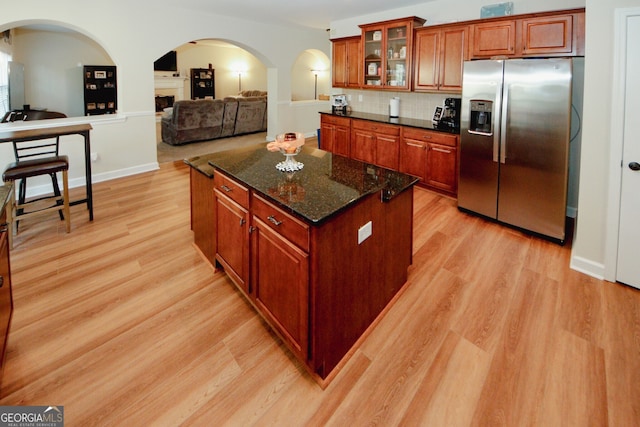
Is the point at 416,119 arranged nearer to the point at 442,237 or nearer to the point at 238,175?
the point at 442,237

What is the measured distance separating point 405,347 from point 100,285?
2213mm

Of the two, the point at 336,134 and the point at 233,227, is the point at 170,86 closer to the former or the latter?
the point at 336,134

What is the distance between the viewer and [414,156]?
4.72 m

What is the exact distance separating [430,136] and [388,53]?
4.97 ft

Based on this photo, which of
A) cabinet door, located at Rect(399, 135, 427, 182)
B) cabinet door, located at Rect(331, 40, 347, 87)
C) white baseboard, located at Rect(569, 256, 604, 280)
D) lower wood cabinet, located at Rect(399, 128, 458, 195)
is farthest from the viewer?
cabinet door, located at Rect(331, 40, 347, 87)

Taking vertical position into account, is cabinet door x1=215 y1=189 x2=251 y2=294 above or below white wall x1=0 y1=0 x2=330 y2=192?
below

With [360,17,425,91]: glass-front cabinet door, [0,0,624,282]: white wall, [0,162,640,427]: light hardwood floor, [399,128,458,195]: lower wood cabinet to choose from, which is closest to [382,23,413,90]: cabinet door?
[360,17,425,91]: glass-front cabinet door

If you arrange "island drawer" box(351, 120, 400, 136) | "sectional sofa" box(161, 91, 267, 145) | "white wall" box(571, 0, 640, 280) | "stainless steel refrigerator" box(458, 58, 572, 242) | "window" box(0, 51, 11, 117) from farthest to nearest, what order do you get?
"sectional sofa" box(161, 91, 267, 145) < "window" box(0, 51, 11, 117) < "island drawer" box(351, 120, 400, 136) < "stainless steel refrigerator" box(458, 58, 572, 242) < "white wall" box(571, 0, 640, 280)

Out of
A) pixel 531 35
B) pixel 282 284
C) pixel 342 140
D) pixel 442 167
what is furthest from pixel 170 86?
pixel 282 284

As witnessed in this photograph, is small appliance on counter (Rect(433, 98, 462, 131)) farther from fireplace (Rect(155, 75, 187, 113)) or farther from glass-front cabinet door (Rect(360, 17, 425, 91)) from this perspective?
fireplace (Rect(155, 75, 187, 113))

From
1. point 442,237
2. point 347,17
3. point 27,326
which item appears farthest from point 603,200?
point 347,17

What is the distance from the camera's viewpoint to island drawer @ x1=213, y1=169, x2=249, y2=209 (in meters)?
2.15

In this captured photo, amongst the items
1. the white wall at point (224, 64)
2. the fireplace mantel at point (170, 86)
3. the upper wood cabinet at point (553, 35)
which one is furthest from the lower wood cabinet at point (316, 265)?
the white wall at point (224, 64)

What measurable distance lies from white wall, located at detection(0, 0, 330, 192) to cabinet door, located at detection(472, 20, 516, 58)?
13.9 feet
